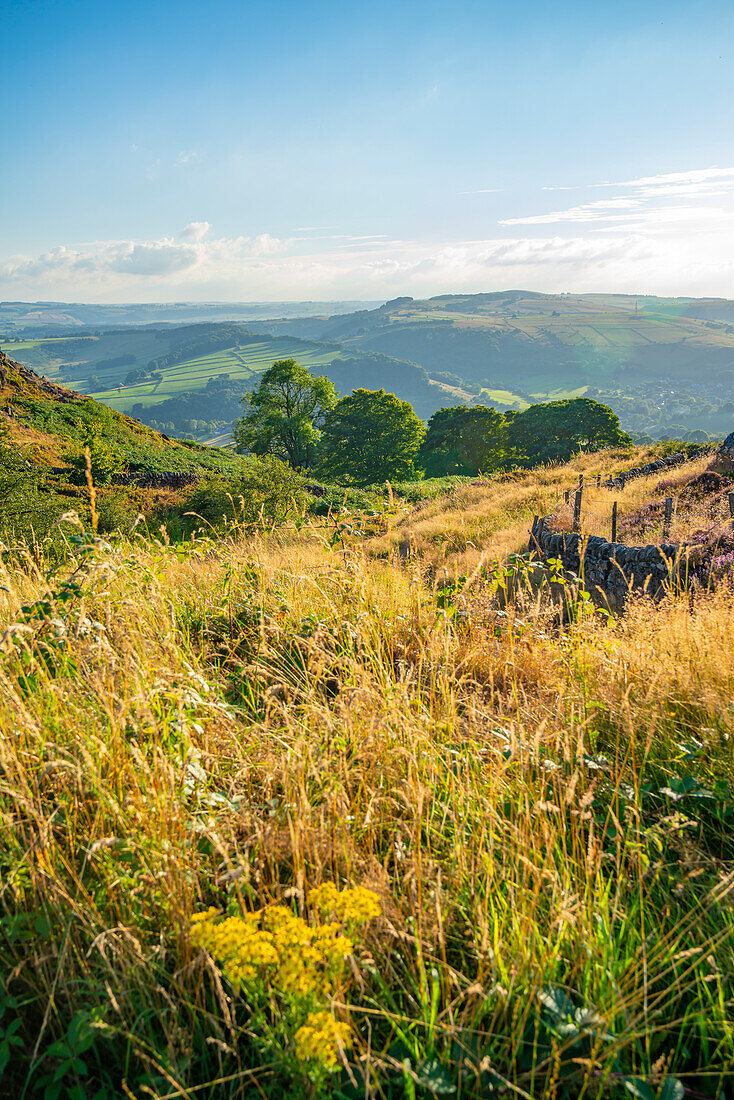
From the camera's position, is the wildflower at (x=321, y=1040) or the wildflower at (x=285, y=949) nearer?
the wildflower at (x=321, y=1040)

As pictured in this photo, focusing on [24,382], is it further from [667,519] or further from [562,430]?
[667,519]

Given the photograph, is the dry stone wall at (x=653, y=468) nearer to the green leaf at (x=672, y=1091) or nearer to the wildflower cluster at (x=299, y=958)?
the green leaf at (x=672, y=1091)

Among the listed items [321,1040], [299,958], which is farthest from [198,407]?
[321,1040]

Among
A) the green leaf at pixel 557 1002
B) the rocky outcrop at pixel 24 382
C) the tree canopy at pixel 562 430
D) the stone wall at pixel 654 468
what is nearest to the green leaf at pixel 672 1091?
the green leaf at pixel 557 1002

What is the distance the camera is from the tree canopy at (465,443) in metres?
47.7

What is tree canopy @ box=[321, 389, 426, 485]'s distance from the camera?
46.7m

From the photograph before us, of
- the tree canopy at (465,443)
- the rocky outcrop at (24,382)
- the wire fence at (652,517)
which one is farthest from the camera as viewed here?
the tree canopy at (465,443)

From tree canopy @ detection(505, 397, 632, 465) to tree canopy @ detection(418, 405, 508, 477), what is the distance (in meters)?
1.71

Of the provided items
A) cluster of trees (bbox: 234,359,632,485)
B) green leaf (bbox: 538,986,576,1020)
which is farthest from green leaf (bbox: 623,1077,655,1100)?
cluster of trees (bbox: 234,359,632,485)

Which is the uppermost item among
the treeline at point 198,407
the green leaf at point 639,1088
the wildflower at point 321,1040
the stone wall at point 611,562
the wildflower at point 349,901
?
the treeline at point 198,407

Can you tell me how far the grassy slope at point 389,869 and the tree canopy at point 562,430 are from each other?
146 ft

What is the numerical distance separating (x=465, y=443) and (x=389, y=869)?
49.1 meters

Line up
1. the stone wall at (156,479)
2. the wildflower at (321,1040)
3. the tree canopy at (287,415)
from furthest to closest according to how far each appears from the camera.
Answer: the tree canopy at (287,415) → the stone wall at (156,479) → the wildflower at (321,1040)

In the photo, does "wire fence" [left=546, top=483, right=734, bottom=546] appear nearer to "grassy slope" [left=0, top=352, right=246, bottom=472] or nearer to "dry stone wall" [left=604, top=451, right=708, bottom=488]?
"dry stone wall" [left=604, top=451, right=708, bottom=488]
